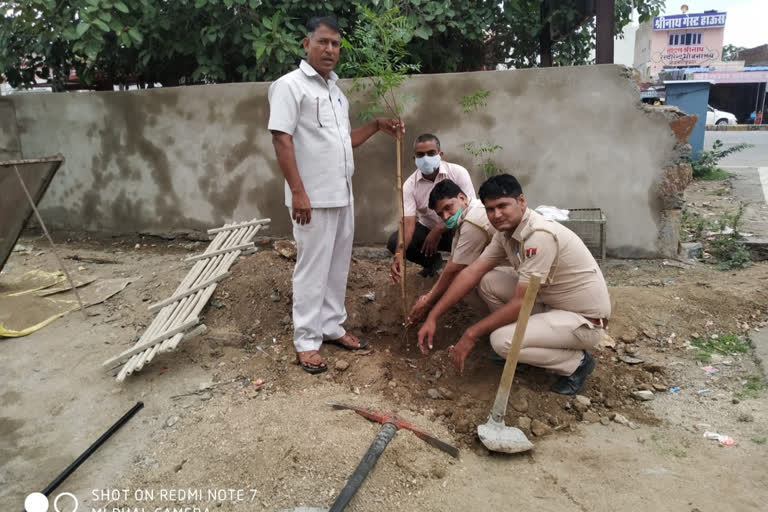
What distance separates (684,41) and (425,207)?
2972cm

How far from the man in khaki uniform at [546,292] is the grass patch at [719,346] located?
862 millimetres

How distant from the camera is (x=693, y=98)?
10695mm

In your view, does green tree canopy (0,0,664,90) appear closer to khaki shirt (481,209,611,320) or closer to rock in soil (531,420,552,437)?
khaki shirt (481,209,611,320)

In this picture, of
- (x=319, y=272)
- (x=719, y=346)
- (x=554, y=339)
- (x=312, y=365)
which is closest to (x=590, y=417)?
(x=554, y=339)

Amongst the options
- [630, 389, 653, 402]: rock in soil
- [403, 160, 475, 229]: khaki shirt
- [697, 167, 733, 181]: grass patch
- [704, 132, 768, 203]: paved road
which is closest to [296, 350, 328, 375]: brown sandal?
[403, 160, 475, 229]: khaki shirt

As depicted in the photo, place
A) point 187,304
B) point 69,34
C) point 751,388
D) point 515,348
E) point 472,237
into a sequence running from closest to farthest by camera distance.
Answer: point 515,348
point 751,388
point 472,237
point 187,304
point 69,34

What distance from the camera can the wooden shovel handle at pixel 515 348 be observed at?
2049 millimetres

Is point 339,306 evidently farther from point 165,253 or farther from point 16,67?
point 16,67

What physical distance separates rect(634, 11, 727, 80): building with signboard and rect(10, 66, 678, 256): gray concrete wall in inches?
1024

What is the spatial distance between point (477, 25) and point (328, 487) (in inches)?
192

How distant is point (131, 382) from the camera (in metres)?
3.00

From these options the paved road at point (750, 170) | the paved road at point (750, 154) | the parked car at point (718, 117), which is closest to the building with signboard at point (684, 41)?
the parked car at point (718, 117)

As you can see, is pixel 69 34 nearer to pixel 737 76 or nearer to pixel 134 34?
pixel 134 34

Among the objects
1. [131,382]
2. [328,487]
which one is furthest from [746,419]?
[131,382]
